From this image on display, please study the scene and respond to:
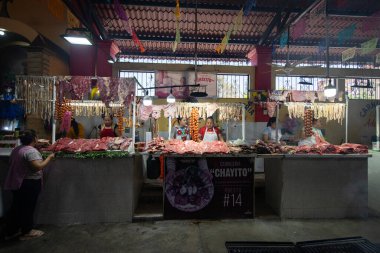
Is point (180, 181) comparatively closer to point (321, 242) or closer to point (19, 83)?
point (321, 242)

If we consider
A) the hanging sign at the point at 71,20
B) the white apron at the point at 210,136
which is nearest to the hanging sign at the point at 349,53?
the white apron at the point at 210,136

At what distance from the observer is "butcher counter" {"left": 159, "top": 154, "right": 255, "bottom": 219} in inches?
198

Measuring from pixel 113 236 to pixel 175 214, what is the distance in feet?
4.31

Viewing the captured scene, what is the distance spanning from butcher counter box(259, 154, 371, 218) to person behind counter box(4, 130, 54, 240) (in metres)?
4.76

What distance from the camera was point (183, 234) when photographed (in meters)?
4.40

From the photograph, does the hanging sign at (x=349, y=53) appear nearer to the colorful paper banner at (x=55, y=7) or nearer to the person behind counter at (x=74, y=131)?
the colorful paper banner at (x=55, y=7)

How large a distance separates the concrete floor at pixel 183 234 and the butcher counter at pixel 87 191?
20 centimetres

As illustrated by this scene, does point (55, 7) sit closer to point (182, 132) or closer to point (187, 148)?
point (187, 148)

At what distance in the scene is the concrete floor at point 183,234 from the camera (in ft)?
12.8

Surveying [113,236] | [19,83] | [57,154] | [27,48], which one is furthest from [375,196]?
[27,48]

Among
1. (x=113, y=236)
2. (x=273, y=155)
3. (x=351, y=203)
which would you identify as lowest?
(x=113, y=236)

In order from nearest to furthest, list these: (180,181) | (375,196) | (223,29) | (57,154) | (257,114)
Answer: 1. (57,154)
2. (180,181)
3. (375,196)
4. (223,29)
5. (257,114)

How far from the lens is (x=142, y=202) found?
5914 millimetres

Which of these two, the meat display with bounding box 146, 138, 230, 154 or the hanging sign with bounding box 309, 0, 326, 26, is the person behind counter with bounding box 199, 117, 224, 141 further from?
the hanging sign with bounding box 309, 0, 326, 26
